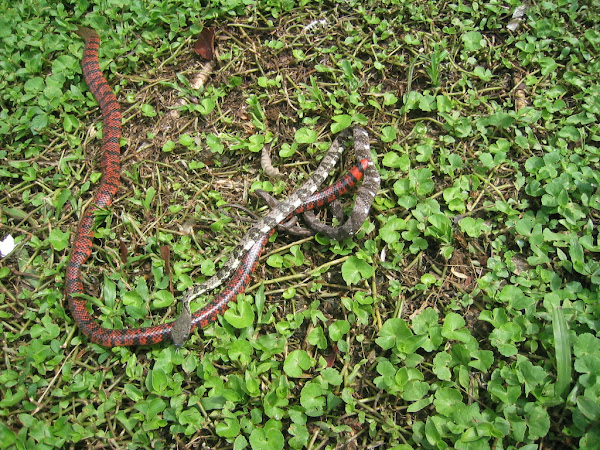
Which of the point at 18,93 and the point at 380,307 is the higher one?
the point at 18,93

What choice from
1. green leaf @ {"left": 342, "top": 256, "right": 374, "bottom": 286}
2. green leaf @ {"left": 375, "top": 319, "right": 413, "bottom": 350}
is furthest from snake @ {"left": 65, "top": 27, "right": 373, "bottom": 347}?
green leaf @ {"left": 375, "top": 319, "right": 413, "bottom": 350}

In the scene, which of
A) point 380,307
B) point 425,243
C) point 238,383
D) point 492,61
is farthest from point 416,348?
point 492,61

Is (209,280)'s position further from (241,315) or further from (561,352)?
(561,352)

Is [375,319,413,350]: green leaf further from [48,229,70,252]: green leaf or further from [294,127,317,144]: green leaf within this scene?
[48,229,70,252]: green leaf

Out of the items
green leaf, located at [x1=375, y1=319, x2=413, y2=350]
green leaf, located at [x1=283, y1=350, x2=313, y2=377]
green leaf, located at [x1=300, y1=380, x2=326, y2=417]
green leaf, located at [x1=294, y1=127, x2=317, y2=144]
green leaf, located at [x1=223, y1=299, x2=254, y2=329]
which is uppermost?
green leaf, located at [x1=294, y1=127, x2=317, y2=144]

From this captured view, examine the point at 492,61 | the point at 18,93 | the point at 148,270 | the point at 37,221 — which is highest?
the point at 18,93

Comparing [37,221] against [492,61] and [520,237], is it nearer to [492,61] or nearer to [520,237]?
[520,237]

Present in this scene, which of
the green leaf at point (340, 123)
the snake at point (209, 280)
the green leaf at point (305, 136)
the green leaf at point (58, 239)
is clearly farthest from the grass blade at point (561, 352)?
the green leaf at point (58, 239)

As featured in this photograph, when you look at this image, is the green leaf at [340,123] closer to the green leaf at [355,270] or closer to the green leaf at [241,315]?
the green leaf at [355,270]
